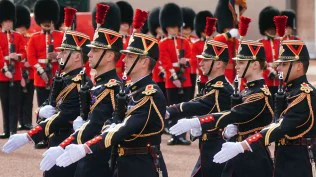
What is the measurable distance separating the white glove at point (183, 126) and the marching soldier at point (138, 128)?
340 millimetres

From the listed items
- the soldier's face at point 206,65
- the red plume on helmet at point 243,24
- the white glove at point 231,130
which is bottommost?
the white glove at point 231,130

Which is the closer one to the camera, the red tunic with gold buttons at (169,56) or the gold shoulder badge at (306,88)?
the gold shoulder badge at (306,88)

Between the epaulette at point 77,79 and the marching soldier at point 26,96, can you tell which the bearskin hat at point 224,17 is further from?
the epaulette at point 77,79

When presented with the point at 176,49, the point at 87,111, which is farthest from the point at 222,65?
the point at 176,49

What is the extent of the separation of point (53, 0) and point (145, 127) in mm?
6908

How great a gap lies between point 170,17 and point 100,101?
692cm

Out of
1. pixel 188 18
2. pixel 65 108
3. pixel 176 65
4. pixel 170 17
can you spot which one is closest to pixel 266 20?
pixel 170 17

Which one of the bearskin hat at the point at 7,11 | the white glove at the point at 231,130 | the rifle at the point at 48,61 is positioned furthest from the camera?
the bearskin hat at the point at 7,11

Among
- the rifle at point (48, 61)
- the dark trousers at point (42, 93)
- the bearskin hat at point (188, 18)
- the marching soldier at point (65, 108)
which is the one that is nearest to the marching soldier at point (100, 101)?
the marching soldier at point (65, 108)

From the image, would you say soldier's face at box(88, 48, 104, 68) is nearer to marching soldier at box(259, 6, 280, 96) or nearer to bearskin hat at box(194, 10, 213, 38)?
marching soldier at box(259, 6, 280, 96)

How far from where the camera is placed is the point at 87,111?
677 centimetres

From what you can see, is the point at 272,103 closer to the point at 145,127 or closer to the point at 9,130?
the point at 145,127

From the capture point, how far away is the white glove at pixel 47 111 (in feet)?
23.7

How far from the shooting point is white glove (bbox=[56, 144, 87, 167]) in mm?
5910
